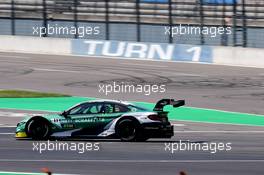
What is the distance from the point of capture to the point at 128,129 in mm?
19234

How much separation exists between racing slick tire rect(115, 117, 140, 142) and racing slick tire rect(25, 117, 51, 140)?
165 cm

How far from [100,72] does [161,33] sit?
5.51 metres

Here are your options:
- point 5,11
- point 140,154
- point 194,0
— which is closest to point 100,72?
point 194,0

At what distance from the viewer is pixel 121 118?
62.9ft

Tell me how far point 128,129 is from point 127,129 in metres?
0.03

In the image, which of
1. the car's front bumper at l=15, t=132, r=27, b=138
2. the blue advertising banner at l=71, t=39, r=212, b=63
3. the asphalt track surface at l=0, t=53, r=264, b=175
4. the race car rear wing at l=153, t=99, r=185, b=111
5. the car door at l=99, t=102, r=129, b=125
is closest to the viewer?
the asphalt track surface at l=0, t=53, r=264, b=175

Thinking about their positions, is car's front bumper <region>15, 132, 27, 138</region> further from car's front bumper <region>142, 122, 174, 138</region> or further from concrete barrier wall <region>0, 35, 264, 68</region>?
concrete barrier wall <region>0, 35, 264, 68</region>

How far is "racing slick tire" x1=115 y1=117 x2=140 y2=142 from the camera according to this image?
19.1 meters

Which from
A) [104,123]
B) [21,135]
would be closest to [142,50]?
[21,135]

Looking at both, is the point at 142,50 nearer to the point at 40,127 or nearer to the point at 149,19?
the point at 149,19

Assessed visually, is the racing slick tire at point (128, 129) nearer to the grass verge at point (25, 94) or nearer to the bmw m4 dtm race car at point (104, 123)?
the bmw m4 dtm race car at point (104, 123)

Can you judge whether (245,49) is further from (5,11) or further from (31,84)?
(5,11)

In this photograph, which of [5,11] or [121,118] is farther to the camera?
[5,11]

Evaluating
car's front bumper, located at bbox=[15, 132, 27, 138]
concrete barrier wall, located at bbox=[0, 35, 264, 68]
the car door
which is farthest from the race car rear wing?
concrete barrier wall, located at bbox=[0, 35, 264, 68]
